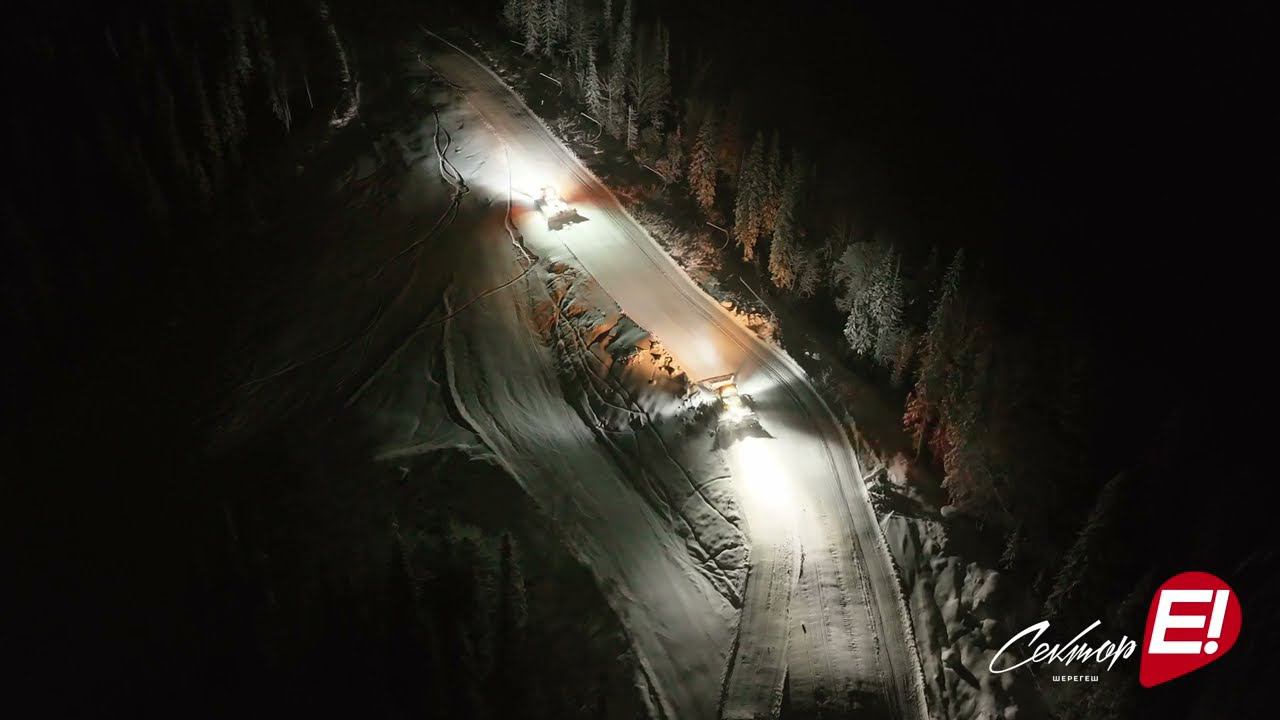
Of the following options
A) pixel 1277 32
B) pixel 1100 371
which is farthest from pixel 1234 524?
pixel 1277 32

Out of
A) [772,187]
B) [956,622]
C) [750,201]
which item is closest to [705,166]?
[750,201]

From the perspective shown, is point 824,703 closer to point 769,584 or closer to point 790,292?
point 769,584

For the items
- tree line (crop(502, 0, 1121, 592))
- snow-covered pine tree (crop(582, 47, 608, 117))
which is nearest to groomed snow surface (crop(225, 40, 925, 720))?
tree line (crop(502, 0, 1121, 592))

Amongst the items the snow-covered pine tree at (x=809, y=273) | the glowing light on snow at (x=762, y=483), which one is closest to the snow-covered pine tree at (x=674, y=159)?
the snow-covered pine tree at (x=809, y=273)

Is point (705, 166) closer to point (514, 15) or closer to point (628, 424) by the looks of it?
point (628, 424)

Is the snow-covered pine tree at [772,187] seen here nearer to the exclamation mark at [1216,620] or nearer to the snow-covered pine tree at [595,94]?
the snow-covered pine tree at [595,94]

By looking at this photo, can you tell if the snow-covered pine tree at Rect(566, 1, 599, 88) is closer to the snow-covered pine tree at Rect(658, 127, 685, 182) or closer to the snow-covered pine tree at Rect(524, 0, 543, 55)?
the snow-covered pine tree at Rect(524, 0, 543, 55)
